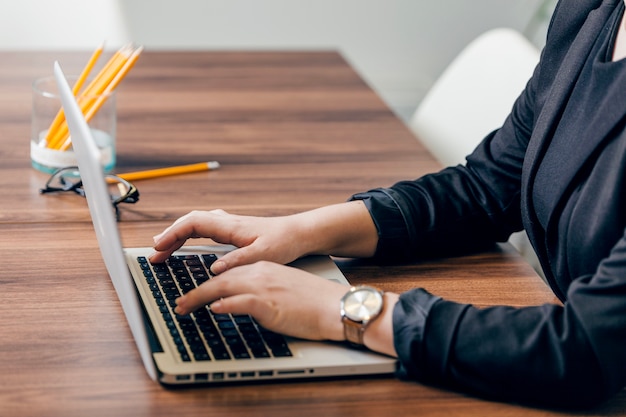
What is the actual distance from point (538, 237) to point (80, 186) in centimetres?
67

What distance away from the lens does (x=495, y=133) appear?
1323 mm

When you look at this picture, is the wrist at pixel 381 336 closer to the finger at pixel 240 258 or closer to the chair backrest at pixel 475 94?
the finger at pixel 240 258

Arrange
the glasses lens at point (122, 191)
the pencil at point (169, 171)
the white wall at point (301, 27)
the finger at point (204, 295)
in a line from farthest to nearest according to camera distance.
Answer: the white wall at point (301, 27), the pencil at point (169, 171), the glasses lens at point (122, 191), the finger at point (204, 295)

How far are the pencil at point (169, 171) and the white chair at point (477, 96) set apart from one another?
2.01 ft

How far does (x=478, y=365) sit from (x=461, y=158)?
101cm

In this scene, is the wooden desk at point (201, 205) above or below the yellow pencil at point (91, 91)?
below

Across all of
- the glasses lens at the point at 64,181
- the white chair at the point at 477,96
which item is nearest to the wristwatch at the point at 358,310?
the glasses lens at the point at 64,181

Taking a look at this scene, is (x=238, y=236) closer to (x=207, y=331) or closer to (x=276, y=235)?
(x=276, y=235)

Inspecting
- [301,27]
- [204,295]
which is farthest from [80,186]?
[301,27]

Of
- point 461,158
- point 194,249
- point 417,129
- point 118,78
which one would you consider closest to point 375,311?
point 194,249

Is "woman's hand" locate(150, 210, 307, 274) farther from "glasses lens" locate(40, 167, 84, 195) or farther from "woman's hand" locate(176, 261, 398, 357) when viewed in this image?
"glasses lens" locate(40, 167, 84, 195)

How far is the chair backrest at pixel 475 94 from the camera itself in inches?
69.8

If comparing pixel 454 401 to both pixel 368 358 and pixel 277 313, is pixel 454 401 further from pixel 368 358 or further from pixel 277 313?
pixel 277 313

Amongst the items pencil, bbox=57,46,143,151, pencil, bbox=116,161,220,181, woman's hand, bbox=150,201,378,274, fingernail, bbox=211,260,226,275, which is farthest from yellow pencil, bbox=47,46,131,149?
fingernail, bbox=211,260,226,275
